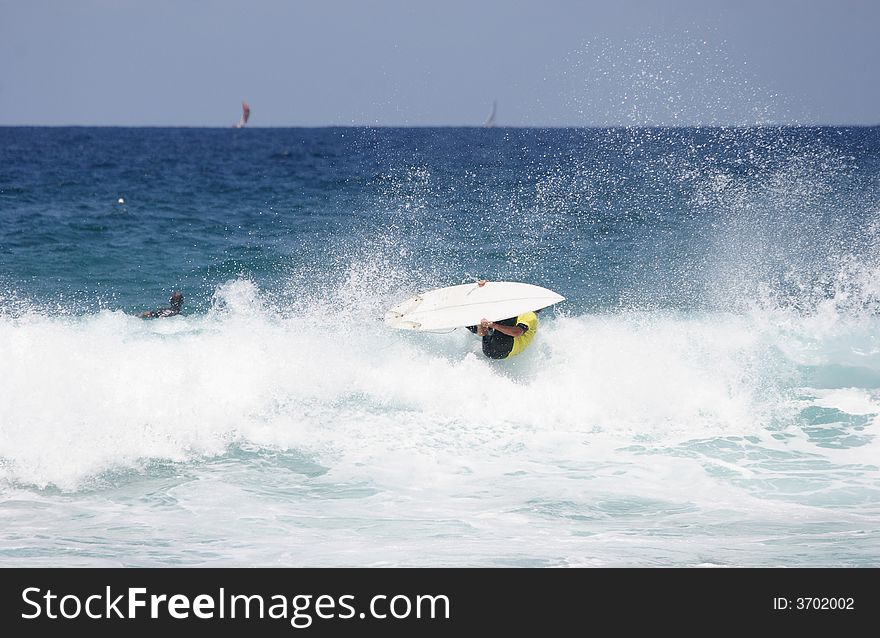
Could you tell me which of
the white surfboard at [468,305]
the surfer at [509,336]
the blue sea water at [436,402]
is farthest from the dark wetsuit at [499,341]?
the blue sea water at [436,402]

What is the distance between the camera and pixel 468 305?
1194cm

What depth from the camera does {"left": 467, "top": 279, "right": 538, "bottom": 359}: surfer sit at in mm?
11805

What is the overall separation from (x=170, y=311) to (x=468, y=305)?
615 cm

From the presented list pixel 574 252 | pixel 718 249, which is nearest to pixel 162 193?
pixel 574 252

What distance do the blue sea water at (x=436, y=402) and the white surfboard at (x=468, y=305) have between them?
75cm

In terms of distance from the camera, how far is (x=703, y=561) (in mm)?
7582

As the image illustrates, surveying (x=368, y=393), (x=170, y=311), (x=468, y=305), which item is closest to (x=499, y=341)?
(x=468, y=305)

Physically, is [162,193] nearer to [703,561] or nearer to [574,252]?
[574,252]

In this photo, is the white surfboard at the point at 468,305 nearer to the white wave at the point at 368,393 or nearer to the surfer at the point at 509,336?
the surfer at the point at 509,336

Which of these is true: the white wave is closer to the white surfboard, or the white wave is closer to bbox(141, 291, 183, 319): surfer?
the white surfboard

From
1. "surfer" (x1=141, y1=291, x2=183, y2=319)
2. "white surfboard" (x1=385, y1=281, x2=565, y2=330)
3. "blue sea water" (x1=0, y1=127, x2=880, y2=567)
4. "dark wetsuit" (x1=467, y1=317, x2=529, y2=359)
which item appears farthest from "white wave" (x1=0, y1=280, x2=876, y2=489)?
"surfer" (x1=141, y1=291, x2=183, y2=319)

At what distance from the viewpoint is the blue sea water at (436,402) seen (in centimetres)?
828

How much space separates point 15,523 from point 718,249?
17.4 metres

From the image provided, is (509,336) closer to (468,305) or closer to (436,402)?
(468,305)
